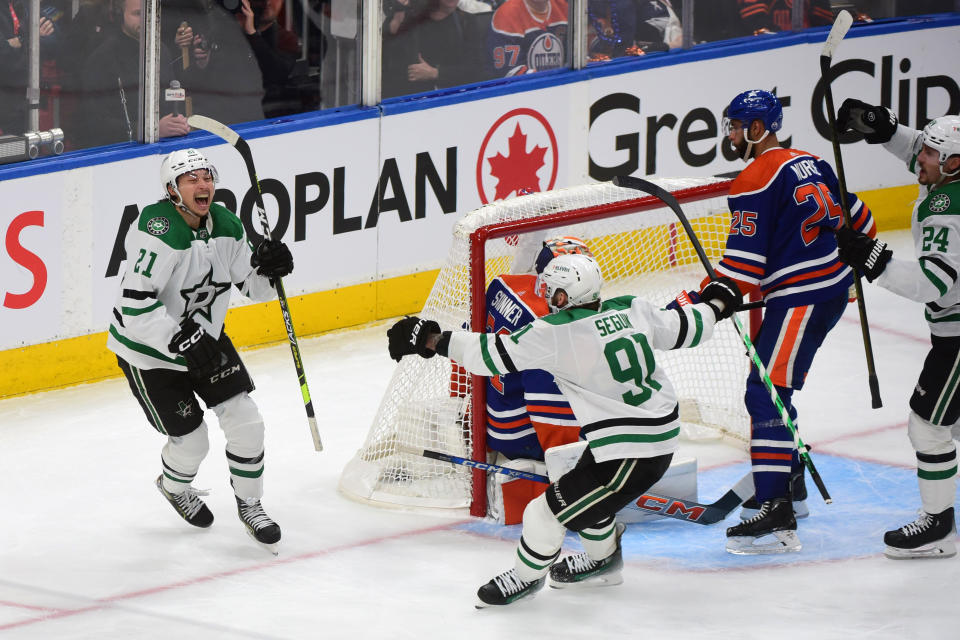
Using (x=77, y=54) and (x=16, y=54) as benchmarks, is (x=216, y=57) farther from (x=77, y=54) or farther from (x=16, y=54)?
(x=16, y=54)

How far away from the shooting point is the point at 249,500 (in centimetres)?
474

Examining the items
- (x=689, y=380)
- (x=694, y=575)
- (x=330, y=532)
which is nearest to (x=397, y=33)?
(x=689, y=380)

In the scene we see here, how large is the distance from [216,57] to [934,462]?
11.2ft

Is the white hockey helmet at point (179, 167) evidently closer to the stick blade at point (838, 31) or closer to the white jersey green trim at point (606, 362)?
the white jersey green trim at point (606, 362)

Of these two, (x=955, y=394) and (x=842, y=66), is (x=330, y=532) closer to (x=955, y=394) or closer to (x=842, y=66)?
(x=955, y=394)

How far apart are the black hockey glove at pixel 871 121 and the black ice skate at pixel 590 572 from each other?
58.5 inches

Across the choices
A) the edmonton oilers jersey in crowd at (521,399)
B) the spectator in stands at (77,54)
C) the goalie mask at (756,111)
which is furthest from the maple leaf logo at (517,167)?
the goalie mask at (756,111)

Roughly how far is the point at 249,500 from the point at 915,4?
5.30 meters

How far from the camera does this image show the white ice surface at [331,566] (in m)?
4.19

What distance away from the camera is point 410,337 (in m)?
4.08

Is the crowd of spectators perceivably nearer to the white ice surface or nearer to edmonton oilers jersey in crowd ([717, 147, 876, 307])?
the white ice surface

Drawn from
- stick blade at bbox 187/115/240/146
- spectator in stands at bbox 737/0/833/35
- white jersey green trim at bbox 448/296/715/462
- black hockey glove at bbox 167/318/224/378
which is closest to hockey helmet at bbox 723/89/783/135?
white jersey green trim at bbox 448/296/715/462

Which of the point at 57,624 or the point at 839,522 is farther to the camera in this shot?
the point at 839,522

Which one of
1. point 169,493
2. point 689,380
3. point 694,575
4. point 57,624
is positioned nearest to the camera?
point 57,624
